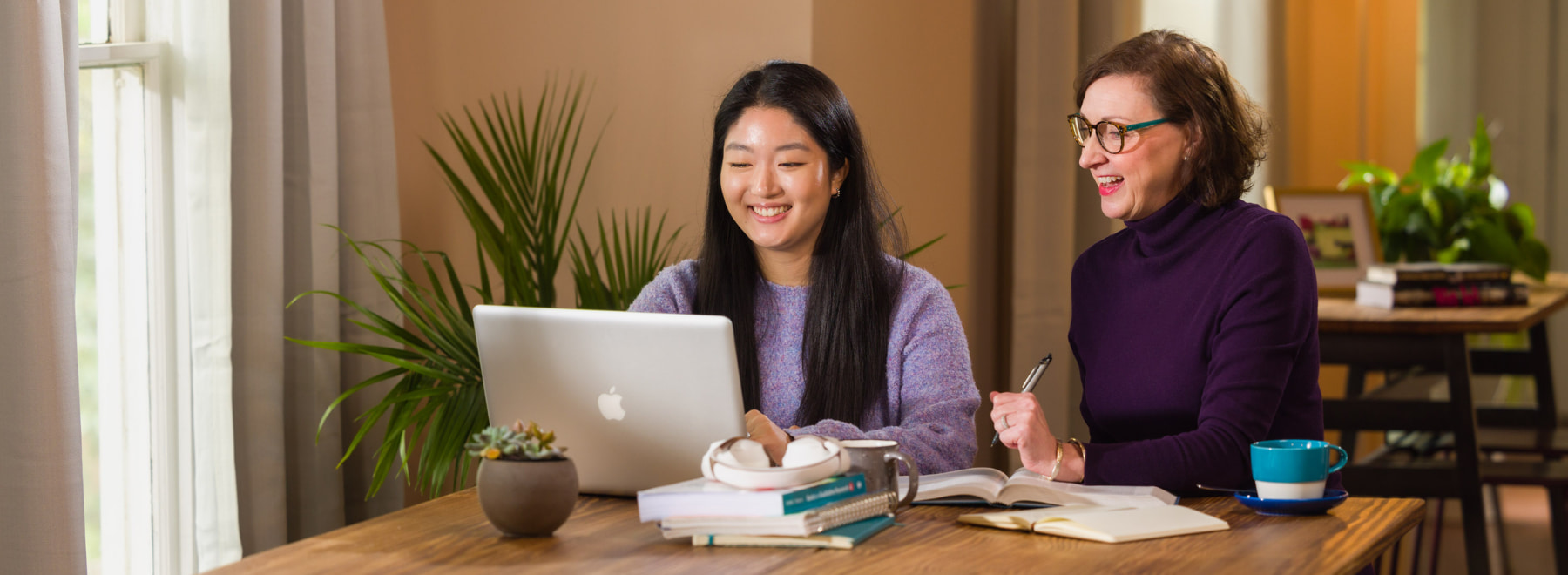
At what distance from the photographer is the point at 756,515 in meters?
1.31

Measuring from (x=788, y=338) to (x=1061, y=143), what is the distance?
1.68m

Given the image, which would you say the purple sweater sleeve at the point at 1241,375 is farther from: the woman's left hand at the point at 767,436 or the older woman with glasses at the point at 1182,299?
the woman's left hand at the point at 767,436

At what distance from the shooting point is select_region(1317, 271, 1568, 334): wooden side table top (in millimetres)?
3045

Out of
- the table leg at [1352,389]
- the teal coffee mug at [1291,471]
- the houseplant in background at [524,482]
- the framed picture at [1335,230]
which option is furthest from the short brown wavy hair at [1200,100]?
the table leg at [1352,389]

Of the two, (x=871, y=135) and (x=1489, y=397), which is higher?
(x=871, y=135)

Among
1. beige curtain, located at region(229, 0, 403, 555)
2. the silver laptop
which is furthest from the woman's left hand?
beige curtain, located at region(229, 0, 403, 555)

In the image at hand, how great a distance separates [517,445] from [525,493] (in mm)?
52

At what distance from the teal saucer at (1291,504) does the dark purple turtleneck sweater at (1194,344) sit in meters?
0.09

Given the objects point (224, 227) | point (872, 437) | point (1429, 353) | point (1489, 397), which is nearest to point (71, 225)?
point (224, 227)

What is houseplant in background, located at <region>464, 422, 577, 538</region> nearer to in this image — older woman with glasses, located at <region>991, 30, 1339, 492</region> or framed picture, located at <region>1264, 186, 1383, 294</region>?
older woman with glasses, located at <region>991, 30, 1339, 492</region>

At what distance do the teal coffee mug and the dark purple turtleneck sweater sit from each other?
0.30 ft

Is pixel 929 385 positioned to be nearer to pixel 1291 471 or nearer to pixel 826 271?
pixel 826 271

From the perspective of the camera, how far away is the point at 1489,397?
5.45 metres

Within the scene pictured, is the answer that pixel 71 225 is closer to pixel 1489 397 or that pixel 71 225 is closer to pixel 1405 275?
pixel 1405 275
